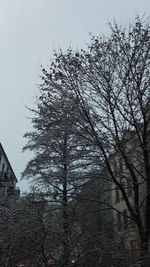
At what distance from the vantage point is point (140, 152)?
34.1 ft

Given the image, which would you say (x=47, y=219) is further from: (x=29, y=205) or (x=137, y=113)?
(x=137, y=113)

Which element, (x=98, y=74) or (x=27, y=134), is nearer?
(x=98, y=74)

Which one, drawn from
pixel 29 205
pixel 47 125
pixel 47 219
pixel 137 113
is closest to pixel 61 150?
pixel 47 125

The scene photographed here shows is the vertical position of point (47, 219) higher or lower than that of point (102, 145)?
lower

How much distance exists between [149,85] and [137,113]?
1159 mm

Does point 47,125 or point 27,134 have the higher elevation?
point 27,134

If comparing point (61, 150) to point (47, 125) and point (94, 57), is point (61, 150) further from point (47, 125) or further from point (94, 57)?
point (94, 57)

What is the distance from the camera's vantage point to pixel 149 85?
10078 millimetres

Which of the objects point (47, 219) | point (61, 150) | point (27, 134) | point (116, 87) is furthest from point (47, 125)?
point (27, 134)

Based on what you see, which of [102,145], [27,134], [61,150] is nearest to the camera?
[102,145]

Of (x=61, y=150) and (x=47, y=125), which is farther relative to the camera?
(x=61, y=150)

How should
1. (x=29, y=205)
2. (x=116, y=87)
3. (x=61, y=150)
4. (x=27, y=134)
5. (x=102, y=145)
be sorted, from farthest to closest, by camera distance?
(x=27, y=134), (x=61, y=150), (x=116, y=87), (x=102, y=145), (x=29, y=205)

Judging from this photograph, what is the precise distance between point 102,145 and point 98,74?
283 cm

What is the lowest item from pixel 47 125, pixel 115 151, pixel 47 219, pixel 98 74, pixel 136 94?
pixel 47 219
